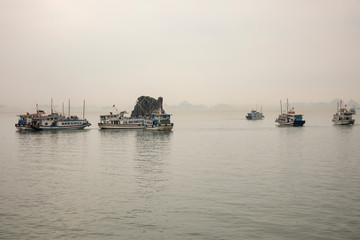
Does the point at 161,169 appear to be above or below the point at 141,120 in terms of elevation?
below

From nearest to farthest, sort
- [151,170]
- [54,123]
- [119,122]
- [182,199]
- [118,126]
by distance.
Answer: [182,199] < [151,170] < [54,123] < [118,126] < [119,122]

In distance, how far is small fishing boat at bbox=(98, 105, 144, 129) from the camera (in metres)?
122

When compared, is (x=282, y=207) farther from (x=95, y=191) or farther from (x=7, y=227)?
(x=7, y=227)

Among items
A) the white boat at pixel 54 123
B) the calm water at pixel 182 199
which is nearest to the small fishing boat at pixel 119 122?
the white boat at pixel 54 123

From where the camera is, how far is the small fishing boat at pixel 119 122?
400 feet

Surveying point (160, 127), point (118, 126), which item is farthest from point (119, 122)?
point (160, 127)

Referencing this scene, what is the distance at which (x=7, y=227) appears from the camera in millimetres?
19688

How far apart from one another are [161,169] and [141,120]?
282 feet

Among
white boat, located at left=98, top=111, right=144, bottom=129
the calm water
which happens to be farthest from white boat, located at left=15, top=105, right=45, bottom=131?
the calm water

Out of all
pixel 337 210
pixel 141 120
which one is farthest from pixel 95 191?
pixel 141 120

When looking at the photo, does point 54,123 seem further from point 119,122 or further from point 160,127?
point 160,127

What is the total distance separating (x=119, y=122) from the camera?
124m

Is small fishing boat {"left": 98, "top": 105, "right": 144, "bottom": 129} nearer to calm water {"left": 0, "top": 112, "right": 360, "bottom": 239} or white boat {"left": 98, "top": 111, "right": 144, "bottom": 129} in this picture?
white boat {"left": 98, "top": 111, "right": 144, "bottom": 129}

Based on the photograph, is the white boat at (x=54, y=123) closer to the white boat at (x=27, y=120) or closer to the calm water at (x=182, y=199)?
the white boat at (x=27, y=120)
